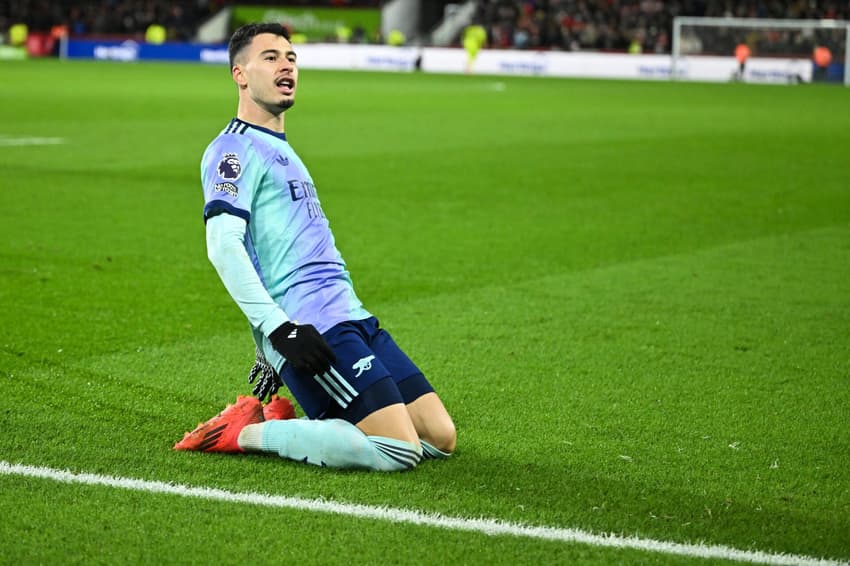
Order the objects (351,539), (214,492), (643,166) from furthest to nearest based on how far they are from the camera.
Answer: (643,166) → (214,492) → (351,539)

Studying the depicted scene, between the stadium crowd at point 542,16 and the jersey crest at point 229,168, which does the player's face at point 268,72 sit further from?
the stadium crowd at point 542,16

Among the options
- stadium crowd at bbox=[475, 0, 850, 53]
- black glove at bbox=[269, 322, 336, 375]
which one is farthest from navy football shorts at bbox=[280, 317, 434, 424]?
stadium crowd at bbox=[475, 0, 850, 53]

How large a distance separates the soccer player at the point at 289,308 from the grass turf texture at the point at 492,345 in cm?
12

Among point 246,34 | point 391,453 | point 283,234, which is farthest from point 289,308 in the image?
point 246,34

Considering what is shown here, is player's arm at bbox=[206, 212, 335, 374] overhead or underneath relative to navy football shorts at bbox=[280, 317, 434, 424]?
overhead

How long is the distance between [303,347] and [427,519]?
29.6 inches

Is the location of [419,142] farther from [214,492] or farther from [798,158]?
[214,492]

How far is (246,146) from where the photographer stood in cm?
479

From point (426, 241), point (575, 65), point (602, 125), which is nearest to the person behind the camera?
point (426, 241)

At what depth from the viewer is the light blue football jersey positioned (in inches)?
189

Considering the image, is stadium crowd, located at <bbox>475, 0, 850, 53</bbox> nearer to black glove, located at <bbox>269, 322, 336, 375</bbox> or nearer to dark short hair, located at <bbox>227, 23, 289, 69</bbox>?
dark short hair, located at <bbox>227, 23, 289, 69</bbox>

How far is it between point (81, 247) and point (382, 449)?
5.75 meters

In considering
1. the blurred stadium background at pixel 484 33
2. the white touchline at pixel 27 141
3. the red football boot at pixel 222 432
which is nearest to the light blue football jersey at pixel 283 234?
the red football boot at pixel 222 432

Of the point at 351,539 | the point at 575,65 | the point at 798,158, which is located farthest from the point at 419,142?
the point at 575,65
